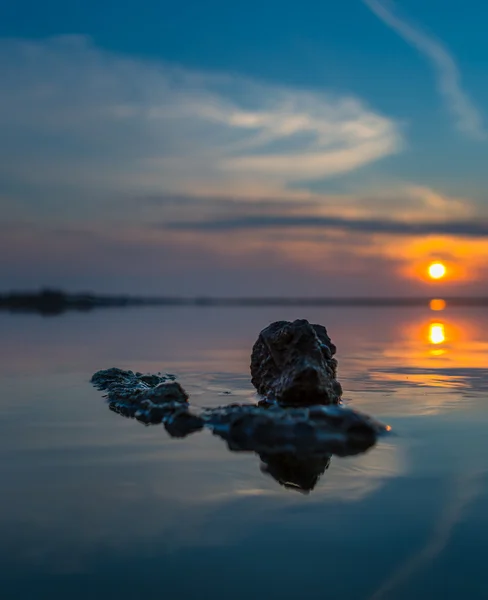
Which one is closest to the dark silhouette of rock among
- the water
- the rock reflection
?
the water

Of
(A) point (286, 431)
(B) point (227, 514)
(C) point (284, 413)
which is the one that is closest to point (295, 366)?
(C) point (284, 413)

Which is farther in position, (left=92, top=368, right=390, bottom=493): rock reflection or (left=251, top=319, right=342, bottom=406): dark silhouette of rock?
(left=251, top=319, right=342, bottom=406): dark silhouette of rock

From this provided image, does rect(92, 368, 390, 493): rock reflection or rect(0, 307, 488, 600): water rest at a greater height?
rect(92, 368, 390, 493): rock reflection

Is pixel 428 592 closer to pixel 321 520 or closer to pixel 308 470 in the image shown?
pixel 321 520

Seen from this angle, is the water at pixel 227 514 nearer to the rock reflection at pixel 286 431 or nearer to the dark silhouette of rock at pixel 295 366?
the rock reflection at pixel 286 431

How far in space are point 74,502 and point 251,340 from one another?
88.3 feet

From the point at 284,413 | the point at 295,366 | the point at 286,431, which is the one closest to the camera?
the point at 286,431

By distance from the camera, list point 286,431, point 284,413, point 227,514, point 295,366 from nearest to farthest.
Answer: point 227,514 < point 286,431 < point 284,413 < point 295,366

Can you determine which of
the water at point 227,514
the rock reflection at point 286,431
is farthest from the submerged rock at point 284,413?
the water at point 227,514

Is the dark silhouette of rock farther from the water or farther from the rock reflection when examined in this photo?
the rock reflection

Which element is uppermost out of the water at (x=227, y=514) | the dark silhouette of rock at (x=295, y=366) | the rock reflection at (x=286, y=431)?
the dark silhouette of rock at (x=295, y=366)

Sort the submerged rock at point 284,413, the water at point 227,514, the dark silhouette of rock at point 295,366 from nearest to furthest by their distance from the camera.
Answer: the water at point 227,514
the submerged rock at point 284,413
the dark silhouette of rock at point 295,366

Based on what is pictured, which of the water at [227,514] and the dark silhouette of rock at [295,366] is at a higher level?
the dark silhouette of rock at [295,366]

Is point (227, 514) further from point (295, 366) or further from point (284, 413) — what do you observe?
point (295, 366)
